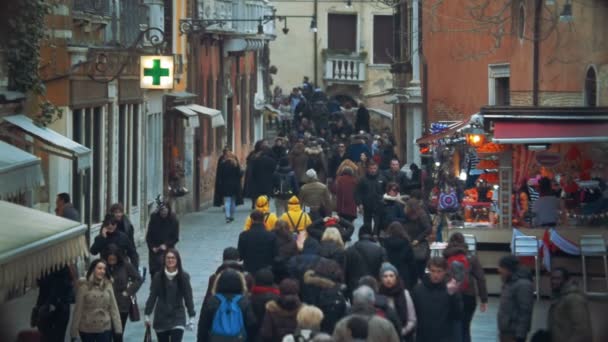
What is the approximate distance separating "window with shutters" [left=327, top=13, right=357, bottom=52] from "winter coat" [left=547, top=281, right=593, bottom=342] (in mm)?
52134

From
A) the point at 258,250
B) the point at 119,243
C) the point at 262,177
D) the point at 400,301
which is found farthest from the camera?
the point at 262,177

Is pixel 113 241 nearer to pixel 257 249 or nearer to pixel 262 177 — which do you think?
pixel 257 249

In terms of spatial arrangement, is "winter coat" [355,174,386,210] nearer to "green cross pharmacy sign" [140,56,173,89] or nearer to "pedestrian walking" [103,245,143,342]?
"green cross pharmacy sign" [140,56,173,89]

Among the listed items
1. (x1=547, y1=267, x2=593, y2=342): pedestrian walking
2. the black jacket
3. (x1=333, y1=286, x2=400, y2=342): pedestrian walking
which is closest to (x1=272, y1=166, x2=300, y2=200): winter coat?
the black jacket

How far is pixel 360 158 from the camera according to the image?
37.0m

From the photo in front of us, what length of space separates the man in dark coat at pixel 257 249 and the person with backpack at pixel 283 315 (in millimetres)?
4768

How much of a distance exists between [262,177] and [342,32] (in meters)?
33.5

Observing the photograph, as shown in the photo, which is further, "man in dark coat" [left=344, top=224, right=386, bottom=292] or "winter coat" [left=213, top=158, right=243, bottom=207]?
"winter coat" [left=213, top=158, right=243, bottom=207]

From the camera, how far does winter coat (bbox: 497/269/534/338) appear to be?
1562 cm

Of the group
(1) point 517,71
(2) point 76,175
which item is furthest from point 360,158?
(2) point 76,175

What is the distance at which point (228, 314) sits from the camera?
14695 mm

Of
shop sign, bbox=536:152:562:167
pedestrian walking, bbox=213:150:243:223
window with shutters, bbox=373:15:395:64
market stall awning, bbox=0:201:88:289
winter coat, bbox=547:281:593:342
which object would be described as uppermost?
window with shutters, bbox=373:15:395:64

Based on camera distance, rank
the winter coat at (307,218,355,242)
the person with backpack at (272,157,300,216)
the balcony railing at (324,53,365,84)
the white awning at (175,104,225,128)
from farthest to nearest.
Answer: the balcony railing at (324,53,365,84) < the white awning at (175,104,225,128) < the person with backpack at (272,157,300,216) < the winter coat at (307,218,355,242)

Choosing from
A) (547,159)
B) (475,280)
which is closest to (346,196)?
(547,159)
